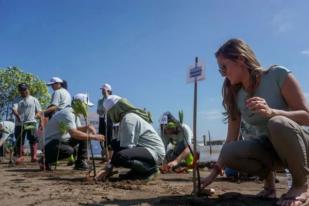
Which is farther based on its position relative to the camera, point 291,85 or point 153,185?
point 153,185

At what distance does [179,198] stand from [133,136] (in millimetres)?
1585

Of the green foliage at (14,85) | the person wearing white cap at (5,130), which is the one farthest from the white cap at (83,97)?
the green foliage at (14,85)

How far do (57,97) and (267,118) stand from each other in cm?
536

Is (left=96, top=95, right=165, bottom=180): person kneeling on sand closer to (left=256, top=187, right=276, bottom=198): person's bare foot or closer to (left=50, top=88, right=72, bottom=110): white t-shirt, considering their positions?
(left=256, top=187, right=276, bottom=198): person's bare foot

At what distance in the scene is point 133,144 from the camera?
15.0 feet

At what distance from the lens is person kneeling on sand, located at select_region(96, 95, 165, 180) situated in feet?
14.7

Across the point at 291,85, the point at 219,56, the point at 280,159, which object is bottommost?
the point at 280,159

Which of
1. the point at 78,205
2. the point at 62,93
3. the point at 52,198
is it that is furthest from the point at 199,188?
the point at 62,93

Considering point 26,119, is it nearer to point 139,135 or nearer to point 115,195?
point 139,135

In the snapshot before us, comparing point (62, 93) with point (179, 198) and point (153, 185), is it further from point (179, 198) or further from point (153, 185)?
point (179, 198)

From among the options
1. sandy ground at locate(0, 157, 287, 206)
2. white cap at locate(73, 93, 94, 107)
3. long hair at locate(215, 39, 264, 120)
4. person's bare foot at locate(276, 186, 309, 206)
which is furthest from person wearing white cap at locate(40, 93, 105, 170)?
person's bare foot at locate(276, 186, 309, 206)

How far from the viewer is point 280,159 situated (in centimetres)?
285

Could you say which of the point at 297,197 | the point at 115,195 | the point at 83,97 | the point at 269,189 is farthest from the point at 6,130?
the point at 297,197

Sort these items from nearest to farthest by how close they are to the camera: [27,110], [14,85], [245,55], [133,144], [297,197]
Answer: [297,197] < [245,55] < [133,144] < [27,110] < [14,85]
